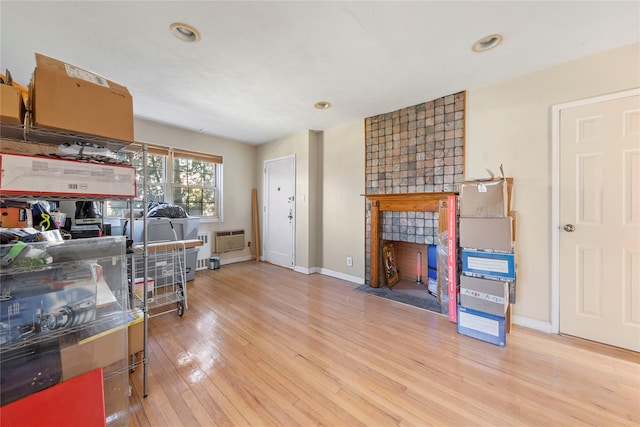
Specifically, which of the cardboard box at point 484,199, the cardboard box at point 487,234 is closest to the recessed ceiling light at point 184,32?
the cardboard box at point 484,199

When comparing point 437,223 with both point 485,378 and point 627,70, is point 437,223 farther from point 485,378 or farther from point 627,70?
point 627,70

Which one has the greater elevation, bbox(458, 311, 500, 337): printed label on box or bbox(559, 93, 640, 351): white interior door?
bbox(559, 93, 640, 351): white interior door

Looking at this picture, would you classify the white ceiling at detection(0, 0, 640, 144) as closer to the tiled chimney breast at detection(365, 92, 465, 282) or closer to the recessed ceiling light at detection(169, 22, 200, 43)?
the recessed ceiling light at detection(169, 22, 200, 43)

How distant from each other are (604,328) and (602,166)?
1325 millimetres

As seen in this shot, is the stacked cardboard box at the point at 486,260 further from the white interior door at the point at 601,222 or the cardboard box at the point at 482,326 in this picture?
the white interior door at the point at 601,222

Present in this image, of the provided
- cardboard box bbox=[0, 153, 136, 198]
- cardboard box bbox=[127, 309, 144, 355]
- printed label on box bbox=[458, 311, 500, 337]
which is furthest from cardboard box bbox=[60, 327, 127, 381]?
printed label on box bbox=[458, 311, 500, 337]

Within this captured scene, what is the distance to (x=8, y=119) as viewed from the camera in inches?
38.1

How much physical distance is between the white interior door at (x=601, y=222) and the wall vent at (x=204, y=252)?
4.64 m

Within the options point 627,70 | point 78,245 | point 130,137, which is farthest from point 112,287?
point 627,70

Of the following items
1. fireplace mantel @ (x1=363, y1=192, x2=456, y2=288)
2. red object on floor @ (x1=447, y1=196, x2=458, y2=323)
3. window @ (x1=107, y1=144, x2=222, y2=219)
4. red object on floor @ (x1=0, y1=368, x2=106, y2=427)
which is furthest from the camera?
window @ (x1=107, y1=144, x2=222, y2=219)

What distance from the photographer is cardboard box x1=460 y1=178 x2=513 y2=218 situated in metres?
2.00

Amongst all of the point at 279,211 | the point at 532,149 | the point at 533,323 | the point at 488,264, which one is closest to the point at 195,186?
the point at 279,211

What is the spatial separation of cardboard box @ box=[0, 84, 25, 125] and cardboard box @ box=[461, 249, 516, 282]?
2.93 m

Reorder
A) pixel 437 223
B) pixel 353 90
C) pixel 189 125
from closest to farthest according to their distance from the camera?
pixel 353 90
pixel 437 223
pixel 189 125
